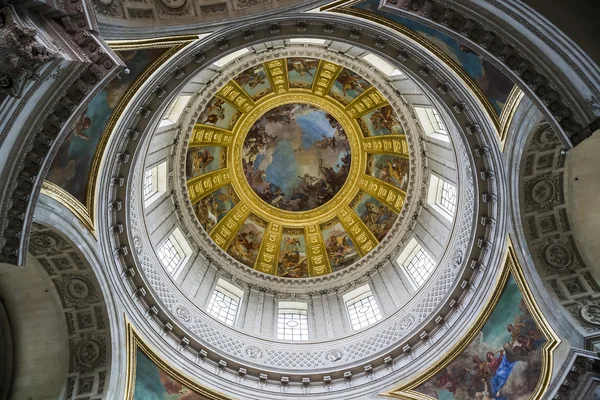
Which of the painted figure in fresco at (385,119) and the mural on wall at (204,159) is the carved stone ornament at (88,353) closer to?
the mural on wall at (204,159)

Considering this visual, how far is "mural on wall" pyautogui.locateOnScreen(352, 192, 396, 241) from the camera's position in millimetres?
25828

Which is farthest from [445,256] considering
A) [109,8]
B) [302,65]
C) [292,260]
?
[109,8]

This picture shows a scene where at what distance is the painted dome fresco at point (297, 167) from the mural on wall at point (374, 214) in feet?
0.21

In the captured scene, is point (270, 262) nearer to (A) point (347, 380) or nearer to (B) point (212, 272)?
(B) point (212, 272)

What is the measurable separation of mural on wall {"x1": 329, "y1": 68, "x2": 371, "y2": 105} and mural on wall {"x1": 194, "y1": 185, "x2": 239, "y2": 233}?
833 cm

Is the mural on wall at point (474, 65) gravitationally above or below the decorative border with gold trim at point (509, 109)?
above

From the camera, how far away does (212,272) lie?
23.3 meters

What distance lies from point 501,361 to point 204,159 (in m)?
17.8

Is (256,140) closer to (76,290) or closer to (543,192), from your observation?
(76,290)

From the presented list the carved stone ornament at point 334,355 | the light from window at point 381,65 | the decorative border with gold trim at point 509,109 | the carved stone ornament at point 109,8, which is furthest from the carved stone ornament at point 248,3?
the carved stone ornament at point 334,355

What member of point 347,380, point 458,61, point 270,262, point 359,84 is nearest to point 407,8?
point 458,61

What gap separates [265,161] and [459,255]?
15.4 meters

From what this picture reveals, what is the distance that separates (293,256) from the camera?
2720 cm

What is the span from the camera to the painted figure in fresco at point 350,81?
24766 millimetres
